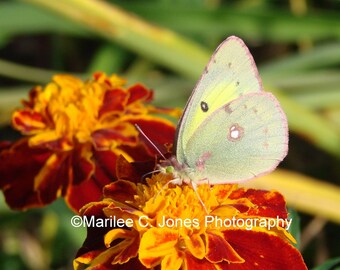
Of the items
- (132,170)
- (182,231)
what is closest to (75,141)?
(132,170)

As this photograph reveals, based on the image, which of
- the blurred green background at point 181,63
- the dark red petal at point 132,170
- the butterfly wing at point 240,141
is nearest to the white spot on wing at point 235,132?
the butterfly wing at point 240,141

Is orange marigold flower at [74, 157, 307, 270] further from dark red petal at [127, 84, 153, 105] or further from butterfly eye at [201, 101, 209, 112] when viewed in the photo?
dark red petal at [127, 84, 153, 105]

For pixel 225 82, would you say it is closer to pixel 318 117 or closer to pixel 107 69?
pixel 318 117

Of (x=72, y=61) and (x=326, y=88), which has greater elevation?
(x=326, y=88)

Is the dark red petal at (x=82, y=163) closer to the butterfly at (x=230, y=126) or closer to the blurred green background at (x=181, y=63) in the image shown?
the butterfly at (x=230, y=126)

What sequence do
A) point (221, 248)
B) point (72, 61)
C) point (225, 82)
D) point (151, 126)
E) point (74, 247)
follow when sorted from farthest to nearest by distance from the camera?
point (72, 61) → point (74, 247) → point (151, 126) → point (225, 82) → point (221, 248)

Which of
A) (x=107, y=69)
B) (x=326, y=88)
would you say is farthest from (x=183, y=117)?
(x=107, y=69)

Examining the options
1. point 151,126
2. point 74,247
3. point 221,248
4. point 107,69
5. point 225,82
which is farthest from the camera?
point 107,69
